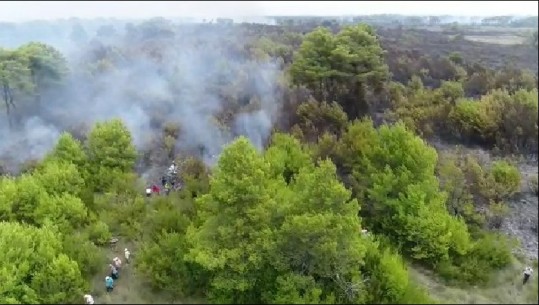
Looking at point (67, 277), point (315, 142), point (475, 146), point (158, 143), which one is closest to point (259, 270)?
point (67, 277)

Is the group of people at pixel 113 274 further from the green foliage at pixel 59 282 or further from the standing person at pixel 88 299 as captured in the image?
the green foliage at pixel 59 282

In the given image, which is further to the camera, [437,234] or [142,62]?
[142,62]

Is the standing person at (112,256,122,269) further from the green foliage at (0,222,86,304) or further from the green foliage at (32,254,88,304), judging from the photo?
the green foliage at (32,254,88,304)

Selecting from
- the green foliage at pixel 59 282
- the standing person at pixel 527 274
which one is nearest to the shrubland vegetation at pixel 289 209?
the green foliage at pixel 59 282

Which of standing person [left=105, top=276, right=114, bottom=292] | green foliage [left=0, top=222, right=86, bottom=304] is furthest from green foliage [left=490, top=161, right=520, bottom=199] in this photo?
green foliage [left=0, top=222, right=86, bottom=304]

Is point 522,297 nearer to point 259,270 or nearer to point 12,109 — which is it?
point 259,270

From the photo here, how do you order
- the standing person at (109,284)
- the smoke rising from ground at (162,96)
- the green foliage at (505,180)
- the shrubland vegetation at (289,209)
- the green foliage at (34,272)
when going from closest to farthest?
the green foliage at (34,272) → the shrubland vegetation at (289,209) → the standing person at (109,284) → the green foliage at (505,180) → the smoke rising from ground at (162,96)
